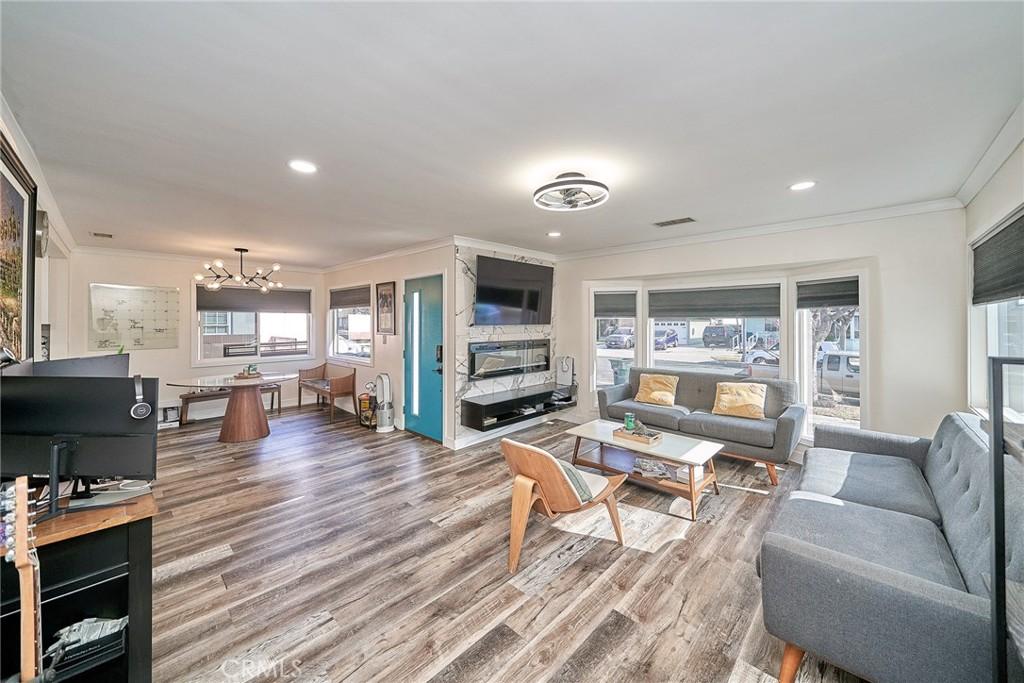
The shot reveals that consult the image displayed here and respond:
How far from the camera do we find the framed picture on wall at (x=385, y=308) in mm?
5555

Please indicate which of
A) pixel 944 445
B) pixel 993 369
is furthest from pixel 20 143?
pixel 944 445

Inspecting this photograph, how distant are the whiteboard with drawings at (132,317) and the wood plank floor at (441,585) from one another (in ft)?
9.86

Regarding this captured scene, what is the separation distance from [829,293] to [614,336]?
254 cm

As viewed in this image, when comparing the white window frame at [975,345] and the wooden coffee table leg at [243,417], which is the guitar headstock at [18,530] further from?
the white window frame at [975,345]

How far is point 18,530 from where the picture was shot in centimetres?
104

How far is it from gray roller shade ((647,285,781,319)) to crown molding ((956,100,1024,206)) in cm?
179

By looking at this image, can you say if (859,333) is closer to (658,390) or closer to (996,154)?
(996,154)

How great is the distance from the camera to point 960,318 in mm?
3209

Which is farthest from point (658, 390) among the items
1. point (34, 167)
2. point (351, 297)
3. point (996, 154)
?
point (34, 167)

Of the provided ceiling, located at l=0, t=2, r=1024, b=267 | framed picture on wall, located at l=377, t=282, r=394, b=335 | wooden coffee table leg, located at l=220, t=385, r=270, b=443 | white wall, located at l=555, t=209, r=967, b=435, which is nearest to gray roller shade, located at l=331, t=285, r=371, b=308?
framed picture on wall, located at l=377, t=282, r=394, b=335

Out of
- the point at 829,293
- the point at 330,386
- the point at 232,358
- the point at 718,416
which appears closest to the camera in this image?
the point at 829,293

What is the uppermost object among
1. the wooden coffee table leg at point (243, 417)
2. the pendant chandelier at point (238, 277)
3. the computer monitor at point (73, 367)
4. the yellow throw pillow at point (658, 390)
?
the pendant chandelier at point (238, 277)

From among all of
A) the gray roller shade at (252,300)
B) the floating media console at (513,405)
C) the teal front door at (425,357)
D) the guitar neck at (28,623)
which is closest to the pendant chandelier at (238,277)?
the gray roller shade at (252,300)

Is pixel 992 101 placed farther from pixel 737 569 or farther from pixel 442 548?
pixel 442 548
